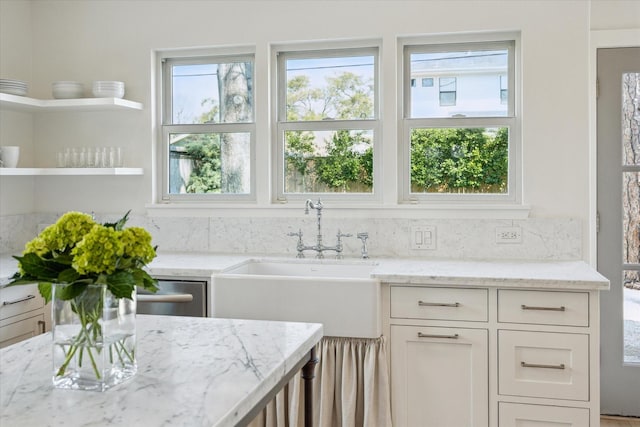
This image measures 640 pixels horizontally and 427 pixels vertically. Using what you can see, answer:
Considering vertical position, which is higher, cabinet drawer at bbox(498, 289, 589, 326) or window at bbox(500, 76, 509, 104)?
window at bbox(500, 76, 509, 104)

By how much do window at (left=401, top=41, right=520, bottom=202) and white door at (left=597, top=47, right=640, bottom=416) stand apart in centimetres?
49

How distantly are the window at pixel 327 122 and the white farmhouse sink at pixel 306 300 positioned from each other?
84 centimetres

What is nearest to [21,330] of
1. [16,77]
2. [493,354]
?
[16,77]

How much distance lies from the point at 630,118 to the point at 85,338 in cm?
299

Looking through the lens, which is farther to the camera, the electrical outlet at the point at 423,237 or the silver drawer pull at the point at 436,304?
the electrical outlet at the point at 423,237

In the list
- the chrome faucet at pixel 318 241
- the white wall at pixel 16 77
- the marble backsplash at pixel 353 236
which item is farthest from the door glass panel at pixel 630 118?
the white wall at pixel 16 77

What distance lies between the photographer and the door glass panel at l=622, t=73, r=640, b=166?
3145 millimetres

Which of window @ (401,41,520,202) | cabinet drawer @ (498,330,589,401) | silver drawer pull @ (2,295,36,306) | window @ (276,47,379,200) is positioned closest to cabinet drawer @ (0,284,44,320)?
silver drawer pull @ (2,295,36,306)

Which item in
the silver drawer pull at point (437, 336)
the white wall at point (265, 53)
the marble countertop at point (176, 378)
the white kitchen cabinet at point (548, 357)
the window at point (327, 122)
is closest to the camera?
the marble countertop at point (176, 378)

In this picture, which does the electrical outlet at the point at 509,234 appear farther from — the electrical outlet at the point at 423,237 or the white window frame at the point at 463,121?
the electrical outlet at the point at 423,237

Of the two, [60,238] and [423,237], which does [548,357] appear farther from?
[60,238]

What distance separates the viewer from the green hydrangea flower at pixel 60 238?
117 centimetres

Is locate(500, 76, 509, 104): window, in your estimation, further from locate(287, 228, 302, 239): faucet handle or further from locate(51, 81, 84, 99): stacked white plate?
locate(51, 81, 84, 99): stacked white plate

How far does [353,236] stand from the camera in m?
3.23
